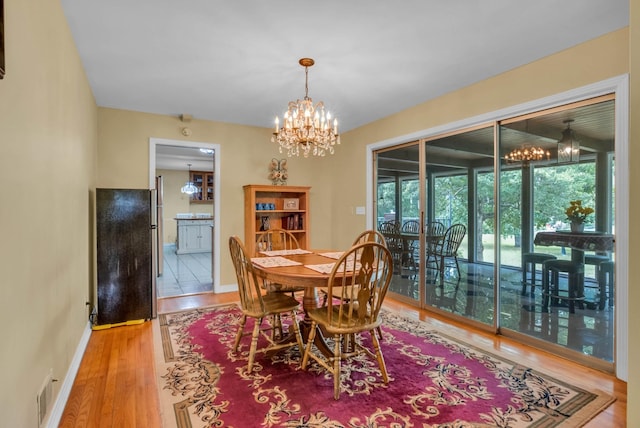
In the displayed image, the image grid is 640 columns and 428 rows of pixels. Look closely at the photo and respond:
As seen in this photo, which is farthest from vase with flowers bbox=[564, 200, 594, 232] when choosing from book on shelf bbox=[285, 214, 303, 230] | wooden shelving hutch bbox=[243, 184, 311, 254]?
book on shelf bbox=[285, 214, 303, 230]

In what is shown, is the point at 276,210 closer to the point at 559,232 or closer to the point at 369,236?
the point at 369,236

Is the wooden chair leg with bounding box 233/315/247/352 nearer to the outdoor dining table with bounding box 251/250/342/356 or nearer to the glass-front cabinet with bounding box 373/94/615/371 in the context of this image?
the outdoor dining table with bounding box 251/250/342/356

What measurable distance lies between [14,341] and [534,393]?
9.10 ft

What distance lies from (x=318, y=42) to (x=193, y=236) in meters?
7.40

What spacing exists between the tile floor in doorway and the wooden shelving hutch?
3.73 ft

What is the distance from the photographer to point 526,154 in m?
3.00

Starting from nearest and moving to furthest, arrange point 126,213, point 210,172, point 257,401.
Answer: point 257,401, point 126,213, point 210,172

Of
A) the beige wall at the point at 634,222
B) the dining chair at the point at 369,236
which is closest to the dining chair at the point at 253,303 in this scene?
the dining chair at the point at 369,236

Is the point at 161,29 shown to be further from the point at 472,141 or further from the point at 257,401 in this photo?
the point at 472,141

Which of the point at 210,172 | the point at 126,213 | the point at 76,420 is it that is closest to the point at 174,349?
the point at 76,420

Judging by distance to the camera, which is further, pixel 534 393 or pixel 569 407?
pixel 534 393

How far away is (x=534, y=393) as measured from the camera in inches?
82.0

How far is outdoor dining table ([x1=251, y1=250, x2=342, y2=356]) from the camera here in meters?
2.16

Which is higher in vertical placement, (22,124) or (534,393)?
(22,124)
